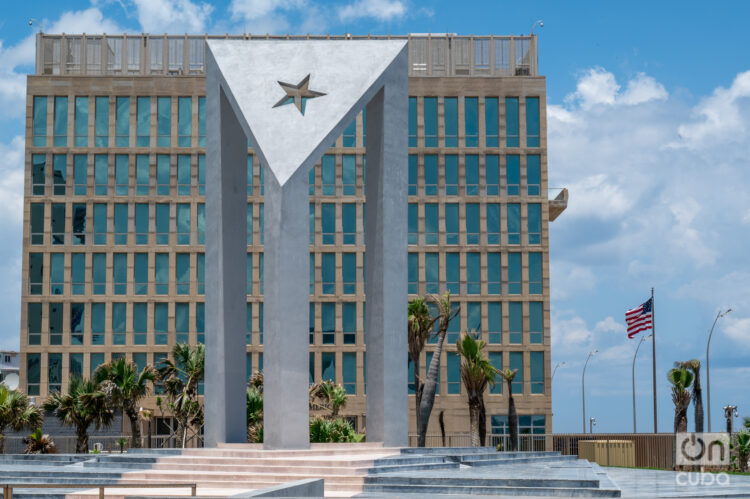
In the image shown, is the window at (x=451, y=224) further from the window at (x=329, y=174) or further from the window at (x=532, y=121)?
the window at (x=329, y=174)

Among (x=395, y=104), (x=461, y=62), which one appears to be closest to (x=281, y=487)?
(x=395, y=104)

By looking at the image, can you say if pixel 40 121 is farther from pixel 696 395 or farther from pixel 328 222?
pixel 696 395

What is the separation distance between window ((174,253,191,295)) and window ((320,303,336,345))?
8.17 m

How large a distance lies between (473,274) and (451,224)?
10.8 feet

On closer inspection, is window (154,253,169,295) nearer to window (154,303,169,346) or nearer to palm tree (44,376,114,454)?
window (154,303,169,346)

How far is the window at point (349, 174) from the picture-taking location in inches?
2373

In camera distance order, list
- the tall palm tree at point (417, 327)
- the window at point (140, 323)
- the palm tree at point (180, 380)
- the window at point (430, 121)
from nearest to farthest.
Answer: the tall palm tree at point (417, 327) < the palm tree at point (180, 380) < the window at point (140, 323) < the window at point (430, 121)

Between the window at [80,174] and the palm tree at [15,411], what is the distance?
19639mm

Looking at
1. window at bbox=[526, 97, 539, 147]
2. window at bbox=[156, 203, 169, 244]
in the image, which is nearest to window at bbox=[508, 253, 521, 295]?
window at bbox=[526, 97, 539, 147]

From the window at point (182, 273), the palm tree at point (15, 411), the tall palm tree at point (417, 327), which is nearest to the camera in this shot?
the tall palm tree at point (417, 327)

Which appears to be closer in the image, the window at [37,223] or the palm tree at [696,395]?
the palm tree at [696,395]

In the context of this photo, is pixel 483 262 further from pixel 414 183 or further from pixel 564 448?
pixel 564 448

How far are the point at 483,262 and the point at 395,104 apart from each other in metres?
31.6

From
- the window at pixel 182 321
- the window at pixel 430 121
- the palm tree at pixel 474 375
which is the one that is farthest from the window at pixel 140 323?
the palm tree at pixel 474 375
